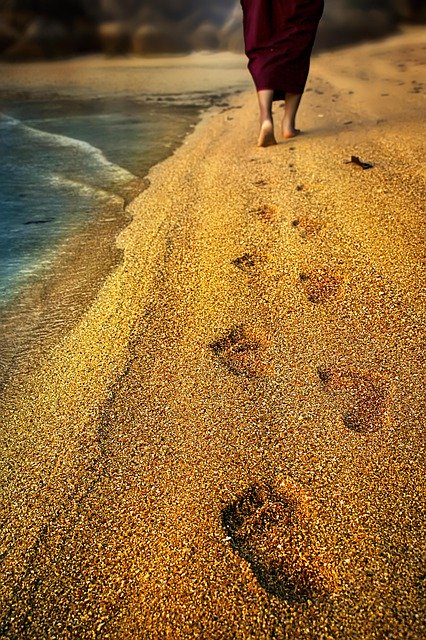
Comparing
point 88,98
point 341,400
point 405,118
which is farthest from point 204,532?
point 88,98

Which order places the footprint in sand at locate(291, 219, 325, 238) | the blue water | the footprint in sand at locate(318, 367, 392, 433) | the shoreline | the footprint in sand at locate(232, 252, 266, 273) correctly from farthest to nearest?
the blue water < the footprint in sand at locate(291, 219, 325, 238) < the footprint in sand at locate(232, 252, 266, 273) < the shoreline < the footprint in sand at locate(318, 367, 392, 433)

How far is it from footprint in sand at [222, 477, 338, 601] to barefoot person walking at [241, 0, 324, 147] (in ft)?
8.19

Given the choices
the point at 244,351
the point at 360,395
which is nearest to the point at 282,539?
the point at 360,395

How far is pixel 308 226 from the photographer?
6.32 feet

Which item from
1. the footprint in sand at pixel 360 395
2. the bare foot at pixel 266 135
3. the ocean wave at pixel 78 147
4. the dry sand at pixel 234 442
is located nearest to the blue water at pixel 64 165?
the ocean wave at pixel 78 147

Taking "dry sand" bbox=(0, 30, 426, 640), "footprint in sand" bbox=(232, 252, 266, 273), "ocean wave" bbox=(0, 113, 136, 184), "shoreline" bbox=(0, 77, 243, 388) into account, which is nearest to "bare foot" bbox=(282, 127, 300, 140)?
"ocean wave" bbox=(0, 113, 136, 184)

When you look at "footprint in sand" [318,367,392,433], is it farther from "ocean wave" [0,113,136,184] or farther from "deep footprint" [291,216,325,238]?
"ocean wave" [0,113,136,184]

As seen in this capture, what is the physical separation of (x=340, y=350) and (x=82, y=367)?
2.08ft

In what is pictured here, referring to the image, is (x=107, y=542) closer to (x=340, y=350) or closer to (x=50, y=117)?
(x=340, y=350)

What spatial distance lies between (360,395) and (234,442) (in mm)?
300

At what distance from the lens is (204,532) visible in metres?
0.89

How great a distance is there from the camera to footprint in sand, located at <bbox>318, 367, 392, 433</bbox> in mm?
1089

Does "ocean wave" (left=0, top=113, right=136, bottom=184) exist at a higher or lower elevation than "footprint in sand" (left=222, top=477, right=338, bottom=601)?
higher

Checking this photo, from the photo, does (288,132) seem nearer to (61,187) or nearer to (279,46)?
(279,46)
